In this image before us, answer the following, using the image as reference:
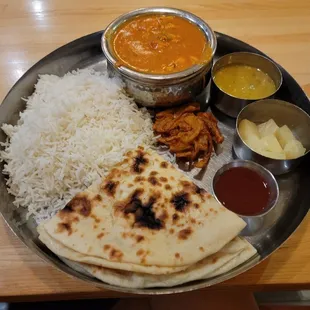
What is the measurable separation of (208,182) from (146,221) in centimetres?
50

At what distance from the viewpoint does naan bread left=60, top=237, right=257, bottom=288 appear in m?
1.68

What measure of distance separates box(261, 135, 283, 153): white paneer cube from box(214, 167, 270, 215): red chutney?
198 millimetres

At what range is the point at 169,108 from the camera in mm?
2422

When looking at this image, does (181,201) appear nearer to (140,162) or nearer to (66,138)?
(140,162)

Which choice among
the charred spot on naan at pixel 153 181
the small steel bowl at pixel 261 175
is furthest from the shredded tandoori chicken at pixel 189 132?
the charred spot on naan at pixel 153 181

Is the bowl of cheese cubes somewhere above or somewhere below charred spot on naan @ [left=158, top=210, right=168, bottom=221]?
above

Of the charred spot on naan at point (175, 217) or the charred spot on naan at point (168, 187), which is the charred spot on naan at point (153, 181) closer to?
the charred spot on naan at point (168, 187)

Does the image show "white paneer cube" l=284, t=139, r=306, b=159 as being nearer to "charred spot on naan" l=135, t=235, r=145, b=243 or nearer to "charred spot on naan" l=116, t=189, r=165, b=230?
"charred spot on naan" l=116, t=189, r=165, b=230

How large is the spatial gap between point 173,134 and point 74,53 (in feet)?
3.11

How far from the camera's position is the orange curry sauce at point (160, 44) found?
233 centimetres

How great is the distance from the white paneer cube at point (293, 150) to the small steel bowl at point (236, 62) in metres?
0.33

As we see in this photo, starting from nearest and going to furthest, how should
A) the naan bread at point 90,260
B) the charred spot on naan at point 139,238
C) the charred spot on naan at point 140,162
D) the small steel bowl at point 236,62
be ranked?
the naan bread at point 90,260, the charred spot on naan at point 139,238, the charred spot on naan at point 140,162, the small steel bowl at point 236,62

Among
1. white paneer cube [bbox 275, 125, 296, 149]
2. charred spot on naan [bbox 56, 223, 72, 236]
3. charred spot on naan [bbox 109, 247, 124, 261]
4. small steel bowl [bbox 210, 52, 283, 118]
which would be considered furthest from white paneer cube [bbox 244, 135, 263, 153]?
charred spot on naan [bbox 56, 223, 72, 236]

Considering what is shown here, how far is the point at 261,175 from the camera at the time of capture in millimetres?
2045
